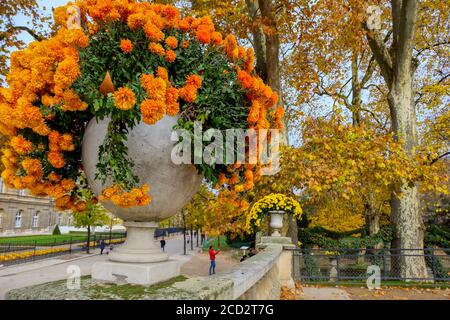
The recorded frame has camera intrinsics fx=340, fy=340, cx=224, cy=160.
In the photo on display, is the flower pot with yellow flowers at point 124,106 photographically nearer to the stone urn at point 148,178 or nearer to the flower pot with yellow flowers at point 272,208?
the stone urn at point 148,178

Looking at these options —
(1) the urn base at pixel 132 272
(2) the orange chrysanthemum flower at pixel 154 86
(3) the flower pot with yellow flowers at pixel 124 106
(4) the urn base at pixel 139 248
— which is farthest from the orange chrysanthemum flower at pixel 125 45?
(1) the urn base at pixel 132 272

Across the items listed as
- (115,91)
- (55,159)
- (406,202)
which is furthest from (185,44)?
(406,202)

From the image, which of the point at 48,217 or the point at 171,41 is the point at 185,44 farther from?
the point at 48,217

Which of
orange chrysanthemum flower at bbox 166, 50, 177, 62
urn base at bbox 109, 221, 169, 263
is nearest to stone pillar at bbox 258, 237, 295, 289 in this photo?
urn base at bbox 109, 221, 169, 263

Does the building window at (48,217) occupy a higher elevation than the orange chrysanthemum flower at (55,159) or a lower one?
lower

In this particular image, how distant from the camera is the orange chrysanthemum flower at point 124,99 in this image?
191cm

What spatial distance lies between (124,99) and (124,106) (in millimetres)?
42

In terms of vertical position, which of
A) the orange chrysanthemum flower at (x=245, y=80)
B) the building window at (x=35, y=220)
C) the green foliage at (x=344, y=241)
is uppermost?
the orange chrysanthemum flower at (x=245, y=80)

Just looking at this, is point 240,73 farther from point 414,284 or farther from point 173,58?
point 414,284

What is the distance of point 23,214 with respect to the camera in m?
49.0

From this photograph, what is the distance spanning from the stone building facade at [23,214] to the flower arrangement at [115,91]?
44.3 metres

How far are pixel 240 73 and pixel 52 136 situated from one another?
1.38m

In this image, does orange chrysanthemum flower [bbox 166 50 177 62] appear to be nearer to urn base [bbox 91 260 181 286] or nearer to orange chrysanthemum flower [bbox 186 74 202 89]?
orange chrysanthemum flower [bbox 186 74 202 89]

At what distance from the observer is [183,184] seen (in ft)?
7.82
